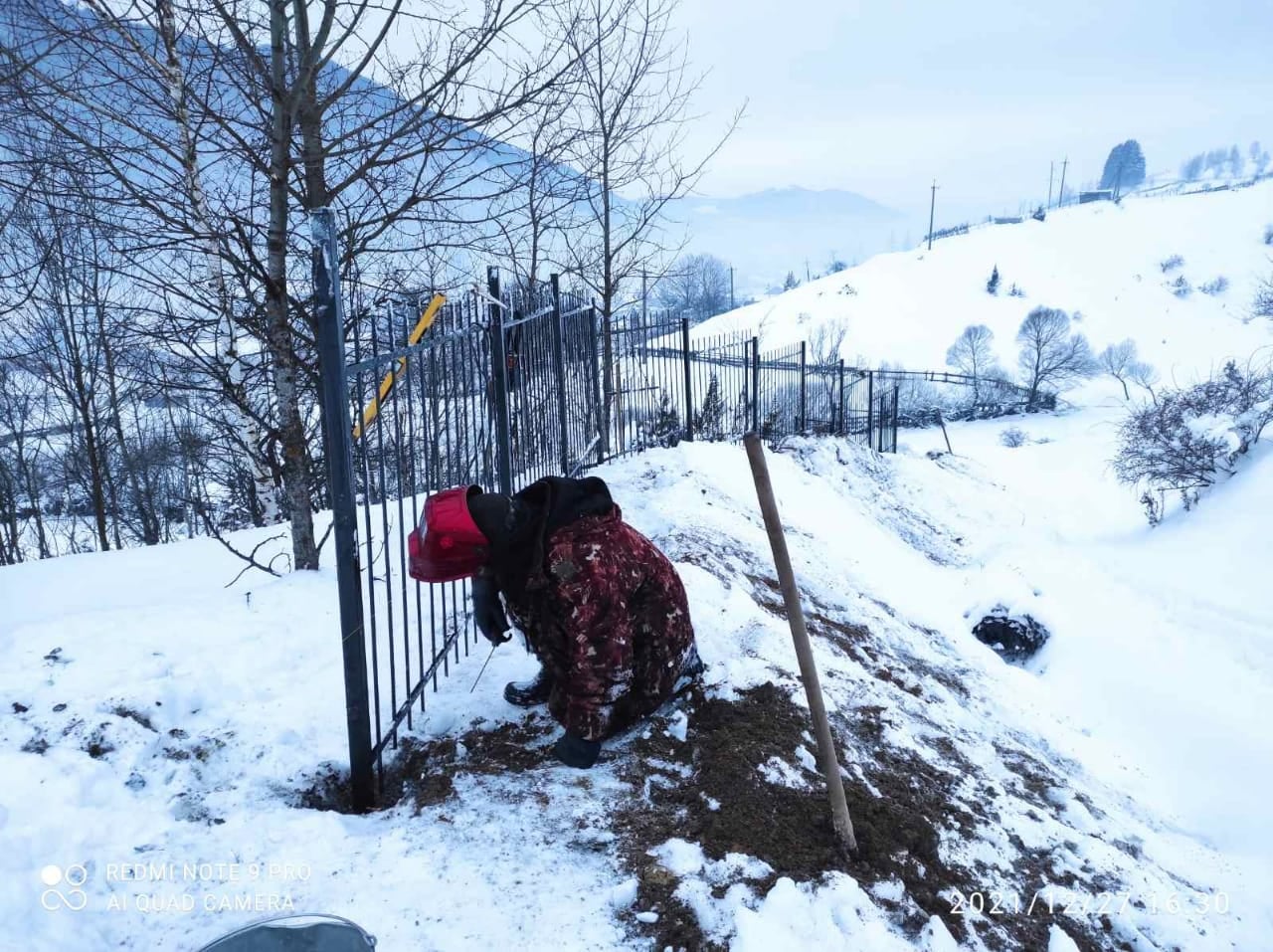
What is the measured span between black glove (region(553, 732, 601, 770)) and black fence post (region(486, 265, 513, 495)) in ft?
6.03

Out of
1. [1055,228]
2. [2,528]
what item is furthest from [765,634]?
[1055,228]

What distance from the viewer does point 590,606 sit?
3.30 metres

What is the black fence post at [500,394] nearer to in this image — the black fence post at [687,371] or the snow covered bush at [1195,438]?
the black fence post at [687,371]

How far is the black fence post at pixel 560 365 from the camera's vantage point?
6.60 m

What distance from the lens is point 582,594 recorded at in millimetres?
3279

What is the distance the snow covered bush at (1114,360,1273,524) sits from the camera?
17.9 meters

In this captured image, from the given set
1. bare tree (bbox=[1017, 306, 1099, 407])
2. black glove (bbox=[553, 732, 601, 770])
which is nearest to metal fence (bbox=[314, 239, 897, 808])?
black glove (bbox=[553, 732, 601, 770])

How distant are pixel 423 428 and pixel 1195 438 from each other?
20.9 m

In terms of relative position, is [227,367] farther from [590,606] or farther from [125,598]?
[590,606]

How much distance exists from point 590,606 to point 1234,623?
39.6 ft

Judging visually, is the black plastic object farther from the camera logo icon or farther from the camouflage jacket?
the camouflage jacket

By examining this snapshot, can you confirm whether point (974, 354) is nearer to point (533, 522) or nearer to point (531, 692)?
point (531, 692)

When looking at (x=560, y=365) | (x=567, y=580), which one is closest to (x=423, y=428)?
(x=567, y=580)

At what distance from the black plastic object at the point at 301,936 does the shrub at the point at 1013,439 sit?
38912mm
